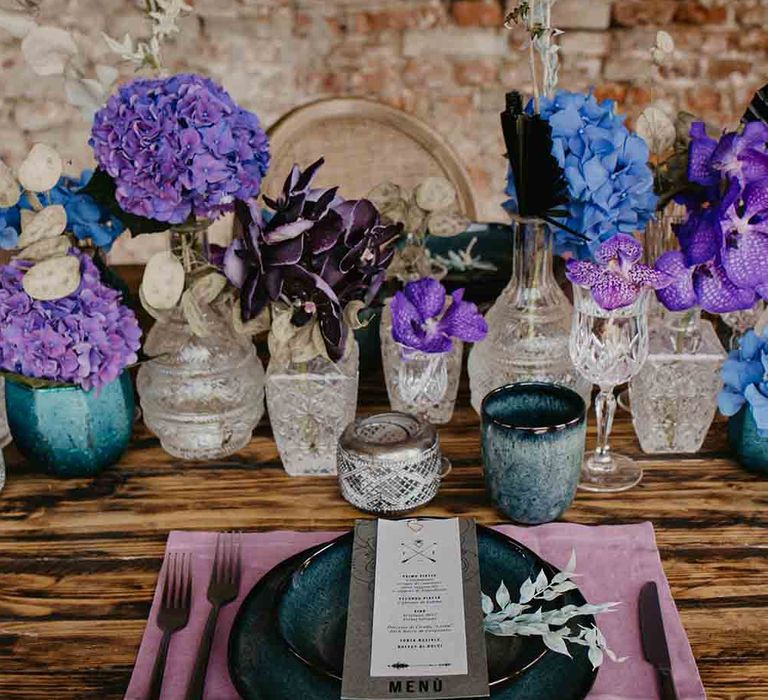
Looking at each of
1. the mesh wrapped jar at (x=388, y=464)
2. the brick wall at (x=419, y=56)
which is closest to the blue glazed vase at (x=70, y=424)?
the mesh wrapped jar at (x=388, y=464)

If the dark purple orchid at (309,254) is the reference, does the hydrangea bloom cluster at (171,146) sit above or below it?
above

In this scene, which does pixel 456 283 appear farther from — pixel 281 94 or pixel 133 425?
pixel 281 94

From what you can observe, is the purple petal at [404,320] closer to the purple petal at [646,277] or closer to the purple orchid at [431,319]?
the purple orchid at [431,319]

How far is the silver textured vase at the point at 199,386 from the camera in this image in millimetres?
1045

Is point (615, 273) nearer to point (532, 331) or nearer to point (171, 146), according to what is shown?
point (532, 331)

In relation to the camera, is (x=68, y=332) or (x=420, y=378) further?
(x=420, y=378)

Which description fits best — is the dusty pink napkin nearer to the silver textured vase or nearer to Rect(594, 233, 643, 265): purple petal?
the silver textured vase

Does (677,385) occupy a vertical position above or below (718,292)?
below

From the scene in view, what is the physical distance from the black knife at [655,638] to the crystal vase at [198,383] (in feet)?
1.57

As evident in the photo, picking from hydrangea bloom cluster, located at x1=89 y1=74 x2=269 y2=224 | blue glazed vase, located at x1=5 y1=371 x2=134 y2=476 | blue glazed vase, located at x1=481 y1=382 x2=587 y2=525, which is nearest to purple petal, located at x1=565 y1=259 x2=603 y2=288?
blue glazed vase, located at x1=481 y1=382 x2=587 y2=525

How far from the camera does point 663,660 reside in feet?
2.47

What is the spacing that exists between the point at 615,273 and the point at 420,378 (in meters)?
0.27

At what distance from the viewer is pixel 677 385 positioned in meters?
1.05

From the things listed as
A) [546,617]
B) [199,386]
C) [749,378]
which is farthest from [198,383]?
[749,378]
